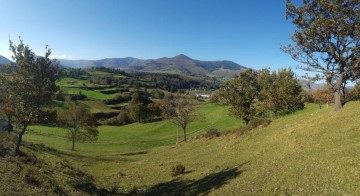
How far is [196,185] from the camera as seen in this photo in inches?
1127

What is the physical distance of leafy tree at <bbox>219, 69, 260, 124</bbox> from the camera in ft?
229

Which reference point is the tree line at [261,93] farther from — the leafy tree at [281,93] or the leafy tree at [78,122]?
the leafy tree at [78,122]

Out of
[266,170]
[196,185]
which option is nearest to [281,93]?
[196,185]

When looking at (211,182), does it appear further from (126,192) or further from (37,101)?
(37,101)

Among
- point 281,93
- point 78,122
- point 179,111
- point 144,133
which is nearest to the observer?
point 281,93

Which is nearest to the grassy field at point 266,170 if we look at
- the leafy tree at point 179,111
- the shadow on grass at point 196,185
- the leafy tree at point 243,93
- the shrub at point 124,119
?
the shadow on grass at point 196,185

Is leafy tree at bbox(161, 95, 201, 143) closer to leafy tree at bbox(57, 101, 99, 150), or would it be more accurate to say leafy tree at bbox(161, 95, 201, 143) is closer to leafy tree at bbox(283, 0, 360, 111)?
leafy tree at bbox(57, 101, 99, 150)

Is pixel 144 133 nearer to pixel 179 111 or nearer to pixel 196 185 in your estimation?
pixel 179 111

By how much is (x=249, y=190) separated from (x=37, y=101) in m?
23.0

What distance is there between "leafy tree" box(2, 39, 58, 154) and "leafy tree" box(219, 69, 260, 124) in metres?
45.2

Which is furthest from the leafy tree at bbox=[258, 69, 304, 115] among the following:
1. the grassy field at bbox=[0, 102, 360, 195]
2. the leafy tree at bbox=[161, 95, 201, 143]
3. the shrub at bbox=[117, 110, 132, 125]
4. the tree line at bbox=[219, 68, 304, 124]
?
the shrub at bbox=[117, 110, 132, 125]

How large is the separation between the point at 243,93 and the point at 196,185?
44.8 meters

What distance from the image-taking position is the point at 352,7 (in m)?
33.5

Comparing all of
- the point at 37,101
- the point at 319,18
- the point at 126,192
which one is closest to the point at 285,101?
the point at 319,18
